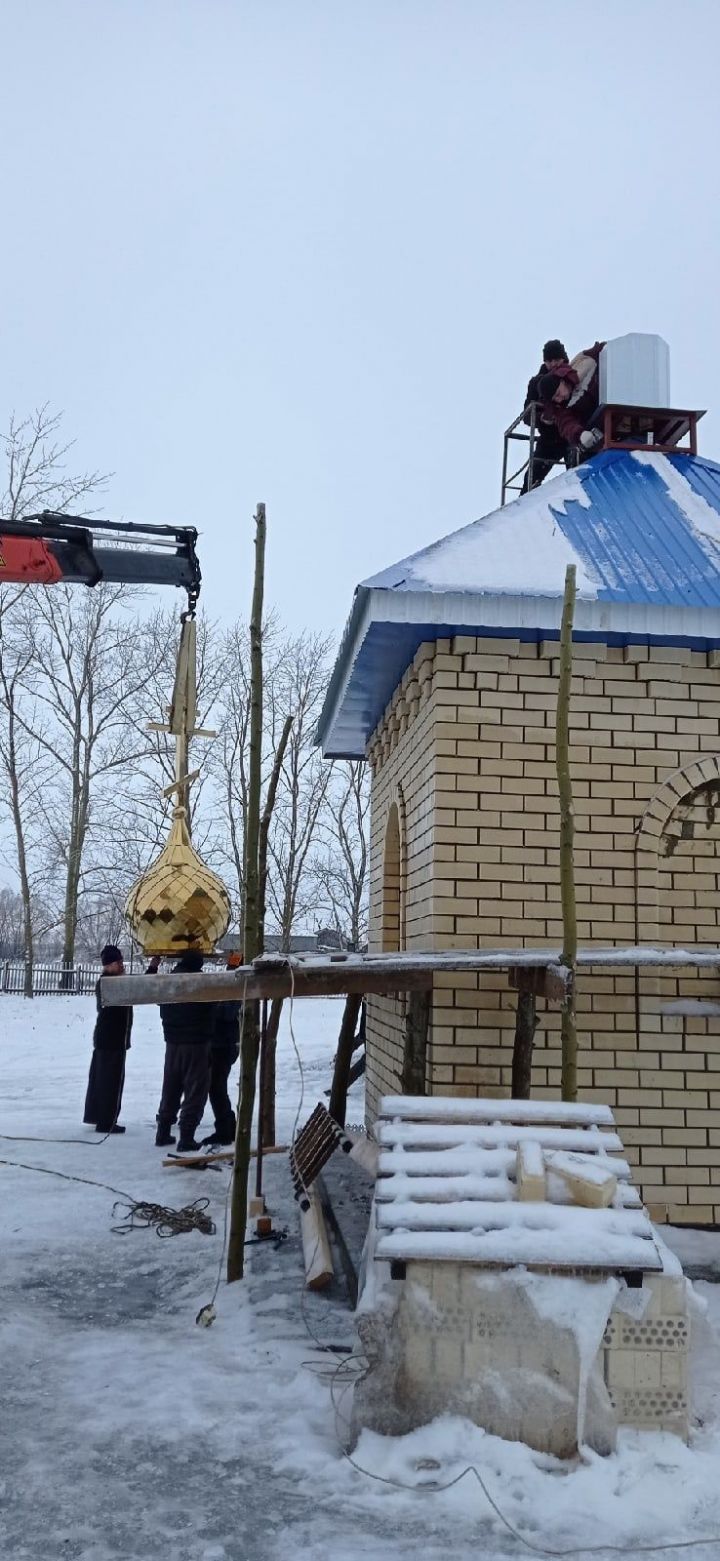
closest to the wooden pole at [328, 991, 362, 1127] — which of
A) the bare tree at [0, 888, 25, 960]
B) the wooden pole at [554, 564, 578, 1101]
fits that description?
the wooden pole at [554, 564, 578, 1101]

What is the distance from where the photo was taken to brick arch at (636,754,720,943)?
22.1 ft

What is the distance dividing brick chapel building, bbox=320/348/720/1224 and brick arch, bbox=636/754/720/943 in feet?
0.04

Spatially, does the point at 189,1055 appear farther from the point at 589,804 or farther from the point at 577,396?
the point at 577,396

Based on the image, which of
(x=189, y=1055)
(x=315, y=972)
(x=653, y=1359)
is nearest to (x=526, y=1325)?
(x=653, y=1359)

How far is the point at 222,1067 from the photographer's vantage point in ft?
31.3

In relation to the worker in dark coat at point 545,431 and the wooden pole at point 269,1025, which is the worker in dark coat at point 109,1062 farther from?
the worker in dark coat at point 545,431

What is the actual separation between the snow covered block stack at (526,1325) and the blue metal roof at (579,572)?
3531mm

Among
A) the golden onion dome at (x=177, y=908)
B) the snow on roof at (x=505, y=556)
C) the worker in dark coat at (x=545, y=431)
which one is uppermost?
the worker in dark coat at (x=545, y=431)

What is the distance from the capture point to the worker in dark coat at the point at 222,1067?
9367 mm

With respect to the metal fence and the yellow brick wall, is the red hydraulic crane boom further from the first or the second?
the metal fence

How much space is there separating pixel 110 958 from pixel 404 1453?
7.00m

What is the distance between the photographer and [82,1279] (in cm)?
593

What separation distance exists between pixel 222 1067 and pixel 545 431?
616 centimetres

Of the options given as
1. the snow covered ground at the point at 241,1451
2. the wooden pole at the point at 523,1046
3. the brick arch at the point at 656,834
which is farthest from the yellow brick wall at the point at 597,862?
the snow covered ground at the point at 241,1451
